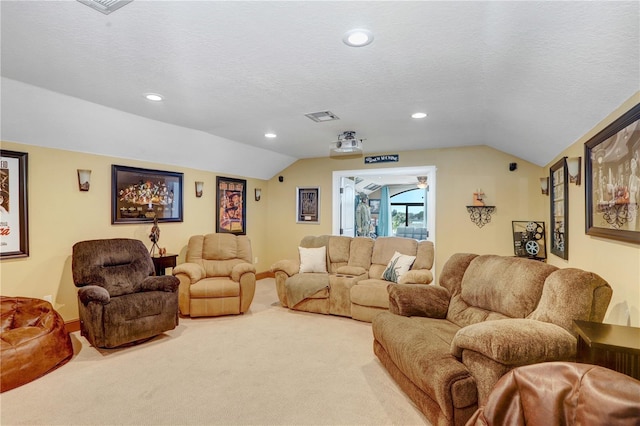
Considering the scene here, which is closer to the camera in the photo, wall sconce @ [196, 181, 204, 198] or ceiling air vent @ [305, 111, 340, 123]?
ceiling air vent @ [305, 111, 340, 123]

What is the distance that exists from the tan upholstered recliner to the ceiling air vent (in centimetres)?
207

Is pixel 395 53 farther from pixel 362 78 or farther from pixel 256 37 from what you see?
pixel 256 37

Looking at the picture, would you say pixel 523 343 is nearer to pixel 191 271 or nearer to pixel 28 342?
pixel 28 342

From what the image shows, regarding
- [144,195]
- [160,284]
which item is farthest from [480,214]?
[144,195]

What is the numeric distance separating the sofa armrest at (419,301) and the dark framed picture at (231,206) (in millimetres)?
3661

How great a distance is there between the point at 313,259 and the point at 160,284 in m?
2.05

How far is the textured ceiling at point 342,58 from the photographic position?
169 centimetres

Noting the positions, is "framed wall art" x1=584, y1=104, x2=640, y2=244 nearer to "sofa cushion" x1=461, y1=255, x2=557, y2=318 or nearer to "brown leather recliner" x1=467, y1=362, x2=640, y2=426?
"sofa cushion" x1=461, y1=255, x2=557, y2=318

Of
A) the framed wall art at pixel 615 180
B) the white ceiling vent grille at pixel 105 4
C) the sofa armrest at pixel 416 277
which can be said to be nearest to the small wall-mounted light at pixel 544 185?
the framed wall art at pixel 615 180

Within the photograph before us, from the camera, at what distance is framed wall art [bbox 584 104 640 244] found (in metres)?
1.92

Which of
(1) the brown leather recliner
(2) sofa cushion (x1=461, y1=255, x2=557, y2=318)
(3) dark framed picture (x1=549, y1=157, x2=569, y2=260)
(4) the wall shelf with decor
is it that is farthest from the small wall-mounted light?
(1) the brown leather recliner


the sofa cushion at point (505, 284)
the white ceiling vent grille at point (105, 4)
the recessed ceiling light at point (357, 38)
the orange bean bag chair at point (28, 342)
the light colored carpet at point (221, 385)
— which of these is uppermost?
the white ceiling vent grille at point (105, 4)

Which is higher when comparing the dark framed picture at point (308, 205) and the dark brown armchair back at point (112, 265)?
the dark framed picture at point (308, 205)

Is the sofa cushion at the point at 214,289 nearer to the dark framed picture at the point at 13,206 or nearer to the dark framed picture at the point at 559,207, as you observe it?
the dark framed picture at the point at 13,206
